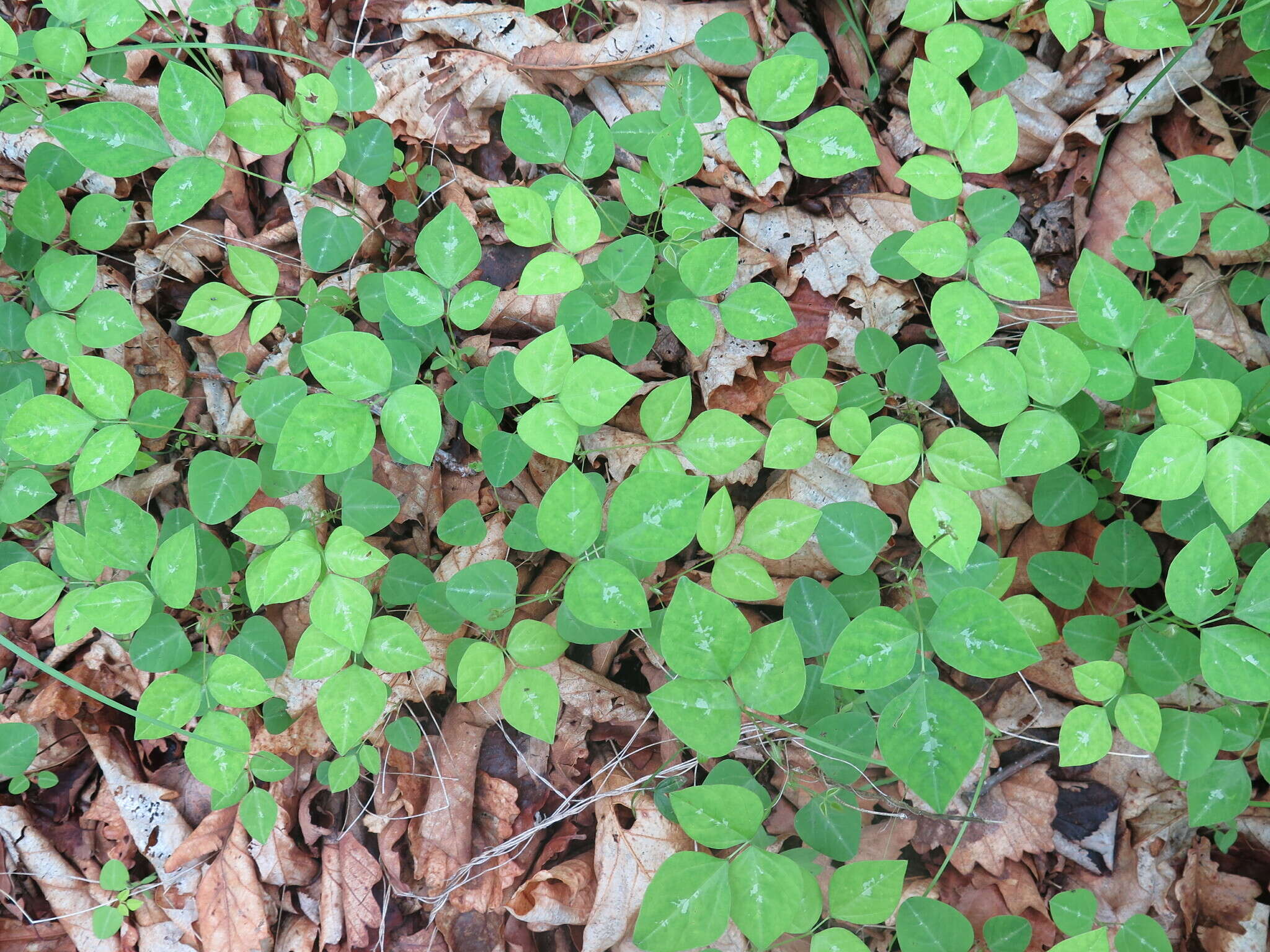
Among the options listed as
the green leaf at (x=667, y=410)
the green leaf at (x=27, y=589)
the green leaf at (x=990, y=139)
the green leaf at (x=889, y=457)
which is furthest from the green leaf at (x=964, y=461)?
the green leaf at (x=27, y=589)

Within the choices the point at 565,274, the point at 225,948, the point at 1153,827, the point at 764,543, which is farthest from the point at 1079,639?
the point at 225,948

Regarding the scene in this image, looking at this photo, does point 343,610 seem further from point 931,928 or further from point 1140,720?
point 1140,720

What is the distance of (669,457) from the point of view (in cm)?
171

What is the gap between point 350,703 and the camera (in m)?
1.66

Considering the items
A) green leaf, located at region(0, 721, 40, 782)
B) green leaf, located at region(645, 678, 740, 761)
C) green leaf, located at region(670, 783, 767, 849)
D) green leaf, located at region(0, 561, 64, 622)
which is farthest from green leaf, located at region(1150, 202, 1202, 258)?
green leaf, located at region(0, 721, 40, 782)

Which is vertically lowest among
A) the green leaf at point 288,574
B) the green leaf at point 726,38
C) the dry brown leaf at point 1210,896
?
the dry brown leaf at point 1210,896

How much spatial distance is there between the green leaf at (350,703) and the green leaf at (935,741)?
1.12m

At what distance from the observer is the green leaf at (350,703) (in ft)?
5.42

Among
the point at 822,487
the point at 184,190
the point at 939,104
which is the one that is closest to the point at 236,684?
the point at 184,190

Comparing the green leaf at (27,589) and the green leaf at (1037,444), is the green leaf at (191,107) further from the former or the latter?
the green leaf at (1037,444)

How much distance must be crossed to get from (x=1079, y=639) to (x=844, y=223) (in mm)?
1304

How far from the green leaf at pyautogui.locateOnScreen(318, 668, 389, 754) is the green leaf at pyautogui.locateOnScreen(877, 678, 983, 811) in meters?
1.12

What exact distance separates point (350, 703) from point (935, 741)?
1.26 meters

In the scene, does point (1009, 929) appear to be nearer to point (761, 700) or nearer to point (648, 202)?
point (761, 700)
